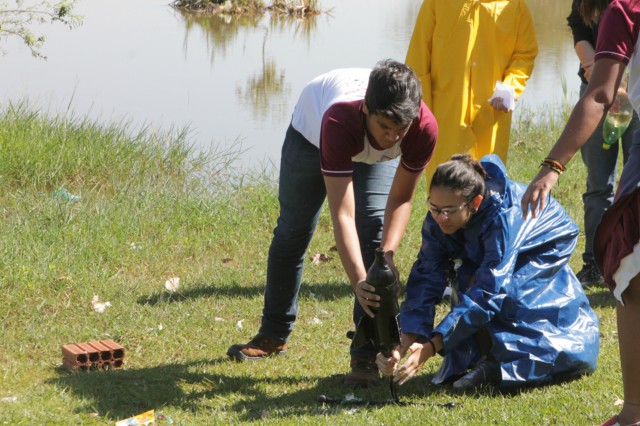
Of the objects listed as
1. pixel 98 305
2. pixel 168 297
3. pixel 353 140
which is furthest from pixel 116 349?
pixel 353 140

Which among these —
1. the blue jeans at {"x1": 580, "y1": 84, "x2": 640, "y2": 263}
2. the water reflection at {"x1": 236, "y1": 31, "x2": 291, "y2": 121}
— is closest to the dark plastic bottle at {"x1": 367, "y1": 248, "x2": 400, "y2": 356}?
the blue jeans at {"x1": 580, "y1": 84, "x2": 640, "y2": 263}

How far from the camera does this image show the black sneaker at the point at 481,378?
14.6 feet

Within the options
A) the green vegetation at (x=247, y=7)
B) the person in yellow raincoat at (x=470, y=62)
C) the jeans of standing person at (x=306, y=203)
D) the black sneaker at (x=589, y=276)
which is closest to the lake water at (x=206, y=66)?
the green vegetation at (x=247, y=7)

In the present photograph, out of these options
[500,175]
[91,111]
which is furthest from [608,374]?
[91,111]

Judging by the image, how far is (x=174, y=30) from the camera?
60.0 ft

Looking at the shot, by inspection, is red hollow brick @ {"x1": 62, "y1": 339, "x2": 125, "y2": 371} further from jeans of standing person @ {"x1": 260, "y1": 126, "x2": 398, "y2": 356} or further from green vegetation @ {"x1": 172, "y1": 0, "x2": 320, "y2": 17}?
green vegetation @ {"x1": 172, "y1": 0, "x2": 320, "y2": 17}

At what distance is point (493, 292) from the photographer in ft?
14.1

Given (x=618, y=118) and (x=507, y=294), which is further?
(x=618, y=118)

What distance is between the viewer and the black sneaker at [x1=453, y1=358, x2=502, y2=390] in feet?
14.6

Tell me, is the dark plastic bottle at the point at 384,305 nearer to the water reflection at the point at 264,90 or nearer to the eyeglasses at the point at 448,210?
the eyeglasses at the point at 448,210

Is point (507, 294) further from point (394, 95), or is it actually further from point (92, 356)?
point (92, 356)

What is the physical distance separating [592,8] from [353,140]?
3.71ft

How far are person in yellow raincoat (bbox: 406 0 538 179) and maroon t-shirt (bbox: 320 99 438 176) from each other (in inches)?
65.2

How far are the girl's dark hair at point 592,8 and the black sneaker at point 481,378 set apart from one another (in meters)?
1.59
